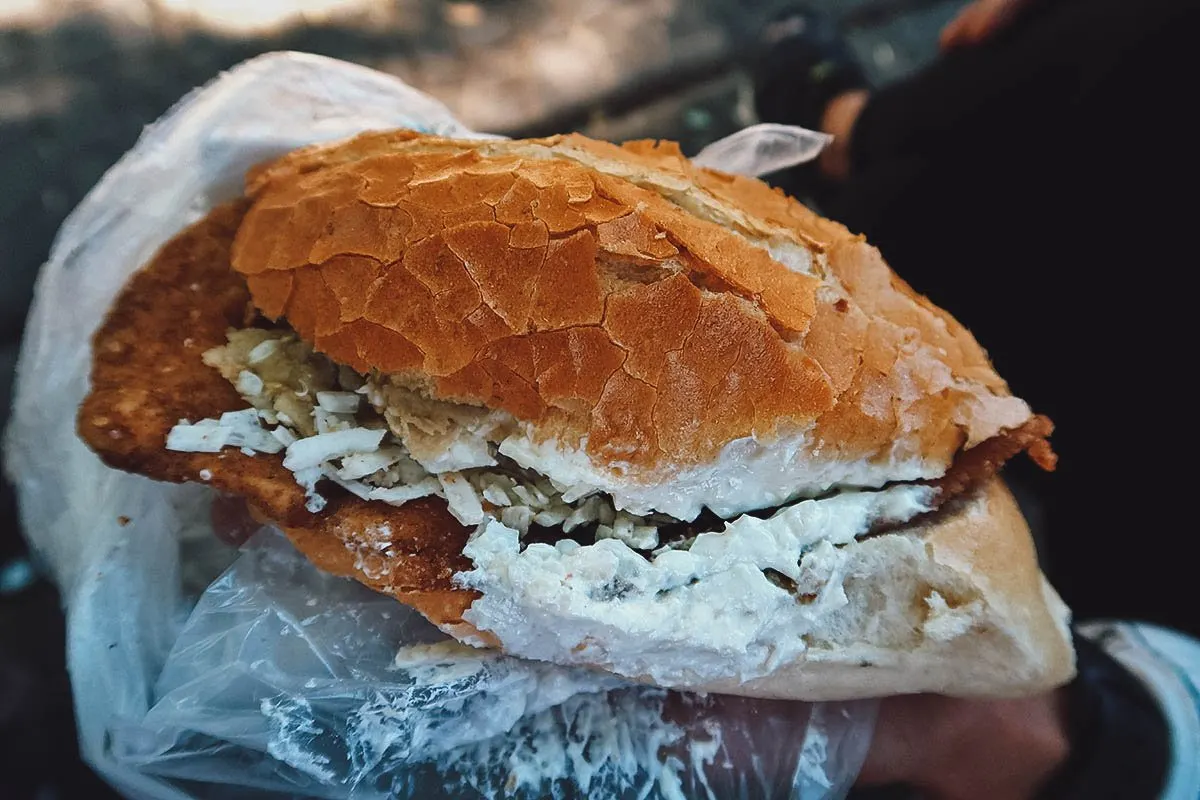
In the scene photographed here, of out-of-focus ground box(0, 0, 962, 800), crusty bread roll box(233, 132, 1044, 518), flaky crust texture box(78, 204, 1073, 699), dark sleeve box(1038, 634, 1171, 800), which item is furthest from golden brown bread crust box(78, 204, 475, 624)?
dark sleeve box(1038, 634, 1171, 800)

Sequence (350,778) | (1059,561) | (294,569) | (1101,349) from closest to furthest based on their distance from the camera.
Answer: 1. (350,778)
2. (294,569)
3. (1101,349)
4. (1059,561)

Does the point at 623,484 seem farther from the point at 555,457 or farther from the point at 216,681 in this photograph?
the point at 216,681

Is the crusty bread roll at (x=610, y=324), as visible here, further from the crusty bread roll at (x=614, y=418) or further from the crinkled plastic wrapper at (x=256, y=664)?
the crinkled plastic wrapper at (x=256, y=664)

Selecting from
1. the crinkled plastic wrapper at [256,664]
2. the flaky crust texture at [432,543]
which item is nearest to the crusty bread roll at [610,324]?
the flaky crust texture at [432,543]

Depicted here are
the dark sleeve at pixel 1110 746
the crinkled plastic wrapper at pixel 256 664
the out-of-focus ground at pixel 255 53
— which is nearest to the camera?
the crinkled plastic wrapper at pixel 256 664

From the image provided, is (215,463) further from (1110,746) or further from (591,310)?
(1110,746)

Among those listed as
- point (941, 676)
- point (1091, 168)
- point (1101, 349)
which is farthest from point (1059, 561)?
point (941, 676)

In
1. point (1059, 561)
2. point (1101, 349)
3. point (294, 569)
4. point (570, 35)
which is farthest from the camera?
point (570, 35)
